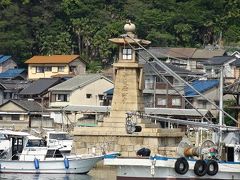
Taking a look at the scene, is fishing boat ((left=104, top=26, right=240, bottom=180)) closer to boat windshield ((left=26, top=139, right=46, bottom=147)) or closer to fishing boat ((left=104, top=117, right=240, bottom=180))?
fishing boat ((left=104, top=117, right=240, bottom=180))

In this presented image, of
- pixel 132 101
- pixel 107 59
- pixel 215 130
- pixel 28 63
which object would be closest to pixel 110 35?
pixel 107 59

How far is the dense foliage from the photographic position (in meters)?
77.8

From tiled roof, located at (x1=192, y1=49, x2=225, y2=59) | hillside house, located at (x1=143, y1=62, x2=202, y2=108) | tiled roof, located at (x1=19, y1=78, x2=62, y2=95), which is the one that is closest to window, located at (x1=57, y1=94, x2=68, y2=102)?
tiled roof, located at (x1=19, y1=78, x2=62, y2=95)

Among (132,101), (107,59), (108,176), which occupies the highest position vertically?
(107,59)

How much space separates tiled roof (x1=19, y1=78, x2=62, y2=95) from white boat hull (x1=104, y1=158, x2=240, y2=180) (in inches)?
1467

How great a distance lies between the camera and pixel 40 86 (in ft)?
236

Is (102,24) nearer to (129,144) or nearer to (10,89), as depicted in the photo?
(10,89)

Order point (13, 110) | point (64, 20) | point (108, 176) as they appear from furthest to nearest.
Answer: point (64, 20), point (13, 110), point (108, 176)

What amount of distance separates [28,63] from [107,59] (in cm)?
776

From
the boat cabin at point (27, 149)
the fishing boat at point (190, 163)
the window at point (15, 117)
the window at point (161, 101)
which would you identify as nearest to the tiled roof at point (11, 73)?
the window at point (15, 117)

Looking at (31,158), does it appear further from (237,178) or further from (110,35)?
(110,35)

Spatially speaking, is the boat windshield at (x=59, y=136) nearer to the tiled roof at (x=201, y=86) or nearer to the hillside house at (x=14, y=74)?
the tiled roof at (x=201, y=86)

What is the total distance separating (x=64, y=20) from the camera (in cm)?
8325

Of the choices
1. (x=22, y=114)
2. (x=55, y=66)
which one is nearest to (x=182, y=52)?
(x=55, y=66)
